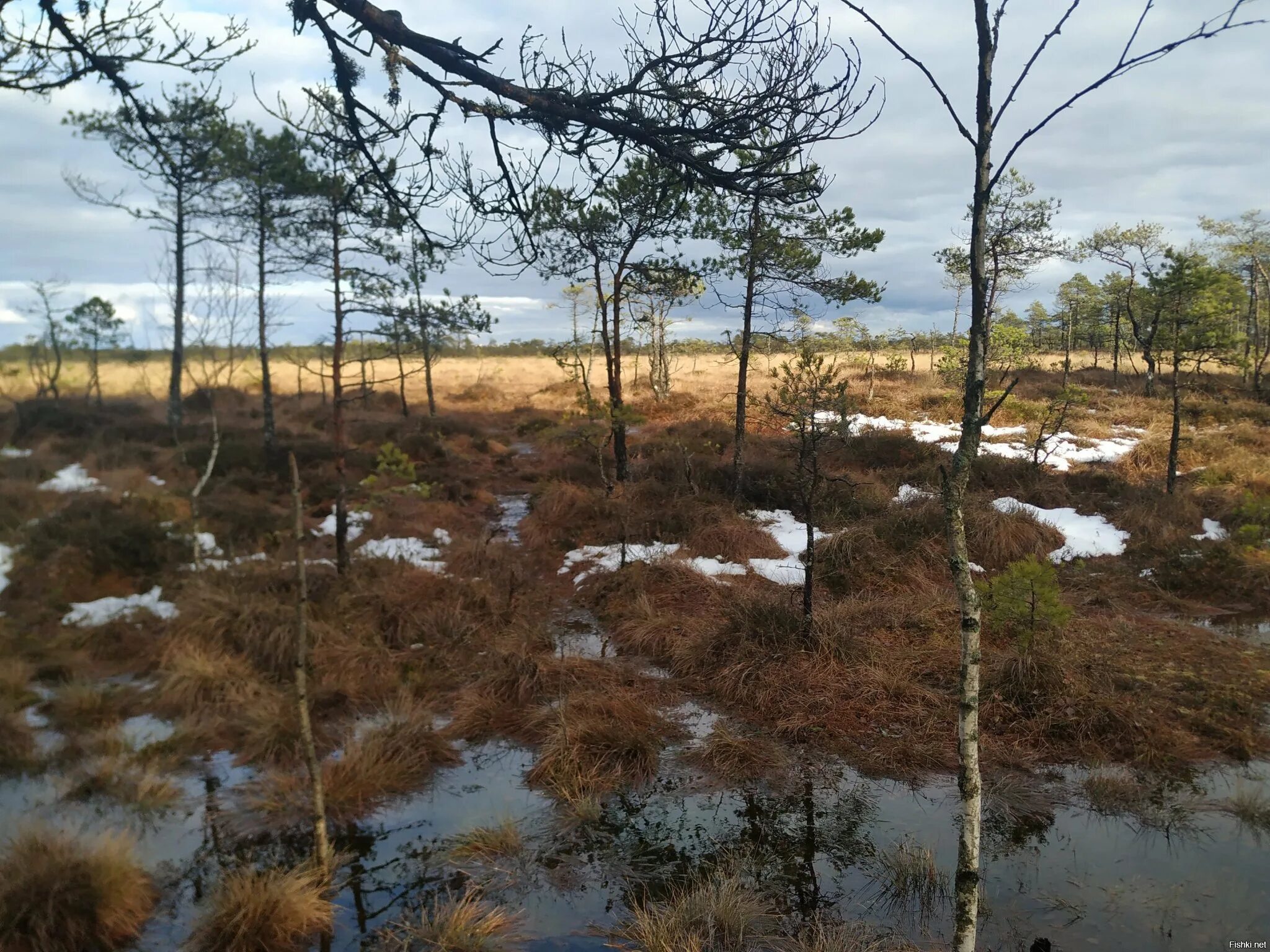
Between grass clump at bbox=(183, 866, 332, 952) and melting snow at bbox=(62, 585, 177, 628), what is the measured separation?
5300mm

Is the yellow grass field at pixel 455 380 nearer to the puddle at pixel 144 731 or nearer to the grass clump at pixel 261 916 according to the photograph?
the puddle at pixel 144 731

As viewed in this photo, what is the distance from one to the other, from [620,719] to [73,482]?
41.2 ft

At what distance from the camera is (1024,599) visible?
6742 millimetres

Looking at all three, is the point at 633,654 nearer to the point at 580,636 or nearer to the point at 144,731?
the point at 580,636

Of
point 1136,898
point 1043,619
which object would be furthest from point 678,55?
point 1043,619

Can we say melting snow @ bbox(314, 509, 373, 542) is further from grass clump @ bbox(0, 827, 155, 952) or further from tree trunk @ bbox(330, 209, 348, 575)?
grass clump @ bbox(0, 827, 155, 952)

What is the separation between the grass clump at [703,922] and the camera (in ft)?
12.5

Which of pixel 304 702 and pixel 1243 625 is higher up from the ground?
pixel 304 702

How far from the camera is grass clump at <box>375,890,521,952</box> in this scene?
3.85 meters

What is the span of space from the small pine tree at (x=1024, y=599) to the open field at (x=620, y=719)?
319 millimetres

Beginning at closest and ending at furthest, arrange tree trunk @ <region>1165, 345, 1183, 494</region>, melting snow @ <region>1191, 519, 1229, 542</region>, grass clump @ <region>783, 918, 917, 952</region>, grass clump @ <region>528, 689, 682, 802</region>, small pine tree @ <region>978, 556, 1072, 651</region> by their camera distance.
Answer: grass clump @ <region>783, 918, 917, 952</region> < grass clump @ <region>528, 689, 682, 802</region> < small pine tree @ <region>978, 556, 1072, 651</region> < melting snow @ <region>1191, 519, 1229, 542</region> < tree trunk @ <region>1165, 345, 1183, 494</region>

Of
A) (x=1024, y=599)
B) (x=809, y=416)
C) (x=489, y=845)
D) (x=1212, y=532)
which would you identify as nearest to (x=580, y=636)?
(x=809, y=416)

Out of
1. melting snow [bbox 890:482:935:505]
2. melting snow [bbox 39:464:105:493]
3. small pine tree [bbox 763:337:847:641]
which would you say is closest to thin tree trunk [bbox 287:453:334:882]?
small pine tree [bbox 763:337:847:641]

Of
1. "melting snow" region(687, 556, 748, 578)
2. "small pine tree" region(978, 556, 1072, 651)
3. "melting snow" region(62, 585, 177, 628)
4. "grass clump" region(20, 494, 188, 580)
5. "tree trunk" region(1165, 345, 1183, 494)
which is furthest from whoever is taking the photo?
"tree trunk" region(1165, 345, 1183, 494)
